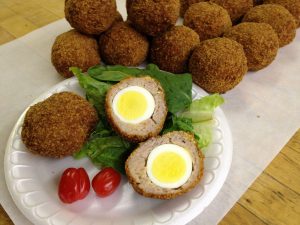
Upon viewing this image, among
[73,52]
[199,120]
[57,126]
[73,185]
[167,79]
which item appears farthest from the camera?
[73,52]

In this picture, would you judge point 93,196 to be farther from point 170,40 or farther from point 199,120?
point 170,40

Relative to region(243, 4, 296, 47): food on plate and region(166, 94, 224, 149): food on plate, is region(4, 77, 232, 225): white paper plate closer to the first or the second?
region(166, 94, 224, 149): food on plate

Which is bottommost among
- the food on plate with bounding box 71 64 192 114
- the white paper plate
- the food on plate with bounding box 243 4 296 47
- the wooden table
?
the wooden table

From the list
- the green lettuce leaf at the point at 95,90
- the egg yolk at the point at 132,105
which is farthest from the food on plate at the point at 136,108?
the green lettuce leaf at the point at 95,90

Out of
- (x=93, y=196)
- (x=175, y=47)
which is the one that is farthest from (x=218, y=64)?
(x=93, y=196)

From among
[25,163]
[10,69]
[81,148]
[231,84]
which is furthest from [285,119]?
[10,69]

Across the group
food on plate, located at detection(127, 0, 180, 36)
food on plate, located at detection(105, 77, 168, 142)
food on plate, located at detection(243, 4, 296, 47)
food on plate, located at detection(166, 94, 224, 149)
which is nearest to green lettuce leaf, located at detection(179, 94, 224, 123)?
food on plate, located at detection(166, 94, 224, 149)
